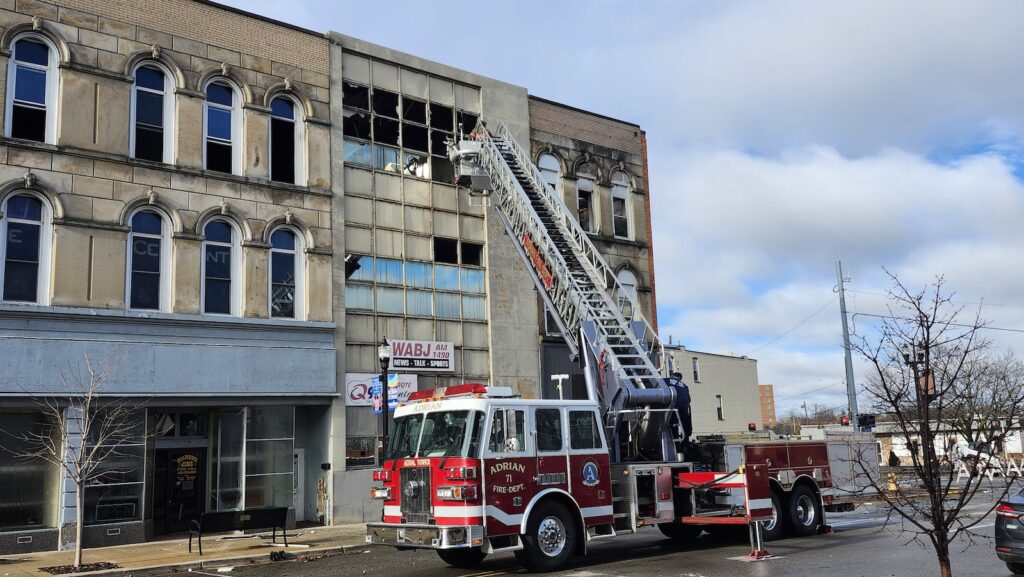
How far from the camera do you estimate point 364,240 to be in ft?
82.3

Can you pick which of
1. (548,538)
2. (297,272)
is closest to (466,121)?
(297,272)

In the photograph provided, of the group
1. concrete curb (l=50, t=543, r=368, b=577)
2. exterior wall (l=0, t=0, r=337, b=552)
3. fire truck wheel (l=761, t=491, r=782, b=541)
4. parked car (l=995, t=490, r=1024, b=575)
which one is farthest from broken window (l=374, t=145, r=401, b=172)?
parked car (l=995, t=490, r=1024, b=575)

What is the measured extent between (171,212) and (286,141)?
13.1ft

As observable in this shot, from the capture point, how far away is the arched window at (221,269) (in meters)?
21.9

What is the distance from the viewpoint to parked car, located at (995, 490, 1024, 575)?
1037 centimetres

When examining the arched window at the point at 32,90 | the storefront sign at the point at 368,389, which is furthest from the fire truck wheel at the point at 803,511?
the arched window at the point at 32,90

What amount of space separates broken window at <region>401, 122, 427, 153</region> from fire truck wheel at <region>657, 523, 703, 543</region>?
48.6ft

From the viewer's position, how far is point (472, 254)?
27562mm

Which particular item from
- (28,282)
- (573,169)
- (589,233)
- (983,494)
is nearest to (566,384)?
(589,233)

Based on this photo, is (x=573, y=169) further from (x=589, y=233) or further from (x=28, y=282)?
(x=28, y=282)

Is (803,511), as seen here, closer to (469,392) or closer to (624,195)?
(469,392)

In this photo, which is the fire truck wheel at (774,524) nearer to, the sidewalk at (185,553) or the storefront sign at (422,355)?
the sidewalk at (185,553)

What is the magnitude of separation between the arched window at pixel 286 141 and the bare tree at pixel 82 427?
6815 millimetres

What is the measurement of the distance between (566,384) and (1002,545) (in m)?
18.4
